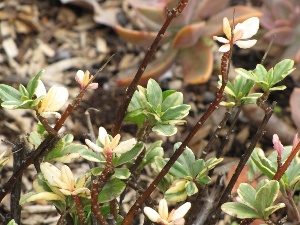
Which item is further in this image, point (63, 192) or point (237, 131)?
point (237, 131)

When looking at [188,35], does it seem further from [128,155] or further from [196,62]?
[128,155]

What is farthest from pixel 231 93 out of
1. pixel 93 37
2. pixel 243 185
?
pixel 93 37

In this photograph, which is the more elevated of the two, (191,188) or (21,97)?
(21,97)

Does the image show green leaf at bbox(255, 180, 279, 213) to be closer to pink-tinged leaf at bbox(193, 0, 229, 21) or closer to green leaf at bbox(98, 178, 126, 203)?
green leaf at bbox(98, 178, 126, 203)

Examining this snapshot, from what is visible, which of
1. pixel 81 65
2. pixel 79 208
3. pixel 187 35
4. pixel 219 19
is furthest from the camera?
pixel 81 65

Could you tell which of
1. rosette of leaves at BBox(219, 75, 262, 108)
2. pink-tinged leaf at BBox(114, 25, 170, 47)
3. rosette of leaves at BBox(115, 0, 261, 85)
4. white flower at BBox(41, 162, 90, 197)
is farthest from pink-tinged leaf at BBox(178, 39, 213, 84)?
white flower at BBox(41, 162, 90, 197)

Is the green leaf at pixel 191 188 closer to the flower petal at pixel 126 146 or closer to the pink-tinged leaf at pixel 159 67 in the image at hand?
the flower petal at pixel 126 146

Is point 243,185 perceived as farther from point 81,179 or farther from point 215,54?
point 215,54

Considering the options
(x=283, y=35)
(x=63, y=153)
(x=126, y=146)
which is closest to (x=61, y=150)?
(x=63, y=153)
